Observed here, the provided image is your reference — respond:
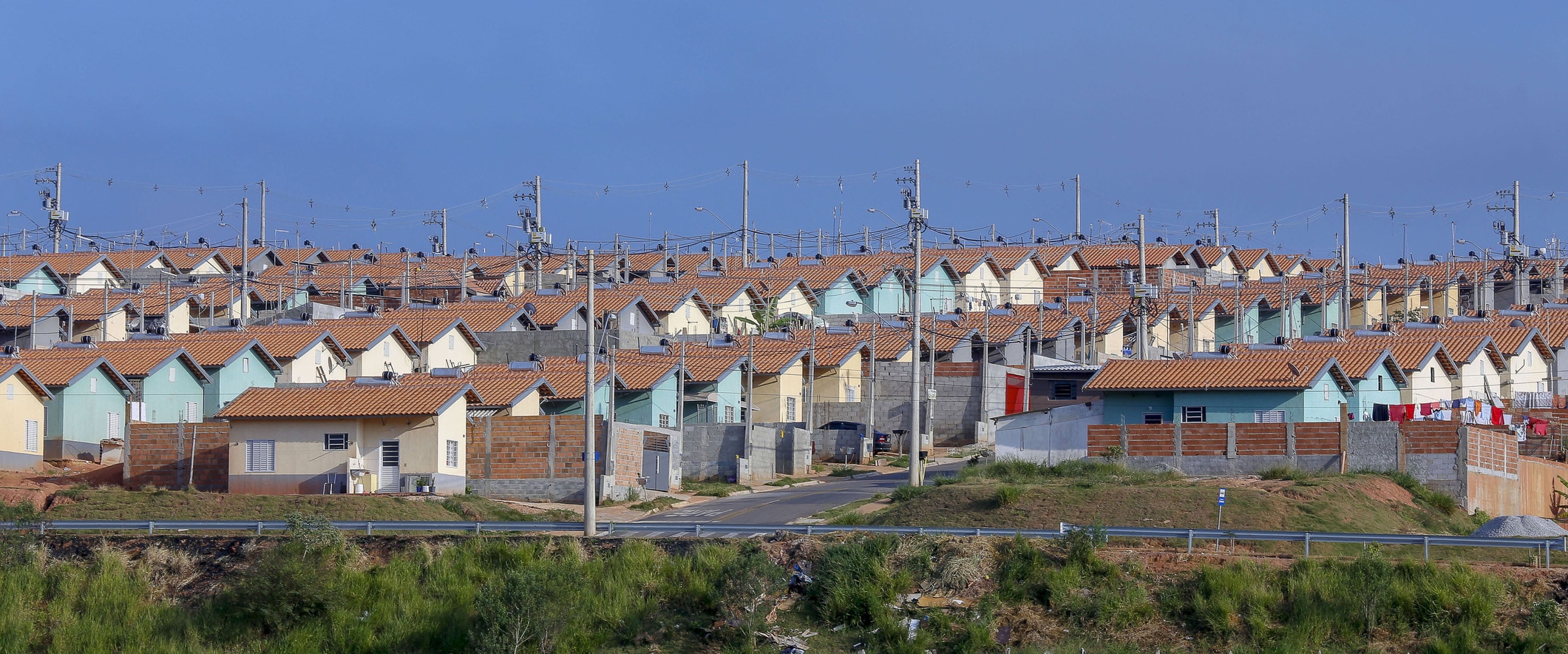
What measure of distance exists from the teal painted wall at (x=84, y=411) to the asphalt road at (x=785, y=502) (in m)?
22.5

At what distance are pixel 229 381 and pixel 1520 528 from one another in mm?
45181

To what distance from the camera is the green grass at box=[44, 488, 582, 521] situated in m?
41.9

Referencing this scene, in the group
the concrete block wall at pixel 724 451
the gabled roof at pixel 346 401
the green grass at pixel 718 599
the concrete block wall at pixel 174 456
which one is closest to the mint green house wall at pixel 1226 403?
the concrete block wall at pixel 724 451

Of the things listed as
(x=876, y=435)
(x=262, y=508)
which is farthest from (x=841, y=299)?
(x=262, y=508)

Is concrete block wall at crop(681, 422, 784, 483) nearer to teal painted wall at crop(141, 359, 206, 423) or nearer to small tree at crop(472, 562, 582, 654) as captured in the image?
teal painted wall at crop(141, 359, 206, 423)

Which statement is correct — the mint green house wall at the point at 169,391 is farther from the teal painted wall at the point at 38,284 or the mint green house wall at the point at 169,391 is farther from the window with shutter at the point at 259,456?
the teal painted wall at the point at 38,284

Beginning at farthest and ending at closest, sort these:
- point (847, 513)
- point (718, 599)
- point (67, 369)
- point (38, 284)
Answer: point (38, 284), point (67, 369), point (847, 513), point (718, 599)

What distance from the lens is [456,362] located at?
233ft

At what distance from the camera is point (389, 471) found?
48875 mm

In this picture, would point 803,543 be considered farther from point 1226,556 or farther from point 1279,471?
point 1279,471

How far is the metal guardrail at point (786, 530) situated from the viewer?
98.9ft

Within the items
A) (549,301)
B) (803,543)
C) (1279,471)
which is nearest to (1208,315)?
(549,301)

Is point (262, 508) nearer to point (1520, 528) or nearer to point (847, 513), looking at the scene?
point (847, 513)

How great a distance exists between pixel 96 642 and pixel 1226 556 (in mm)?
20858
